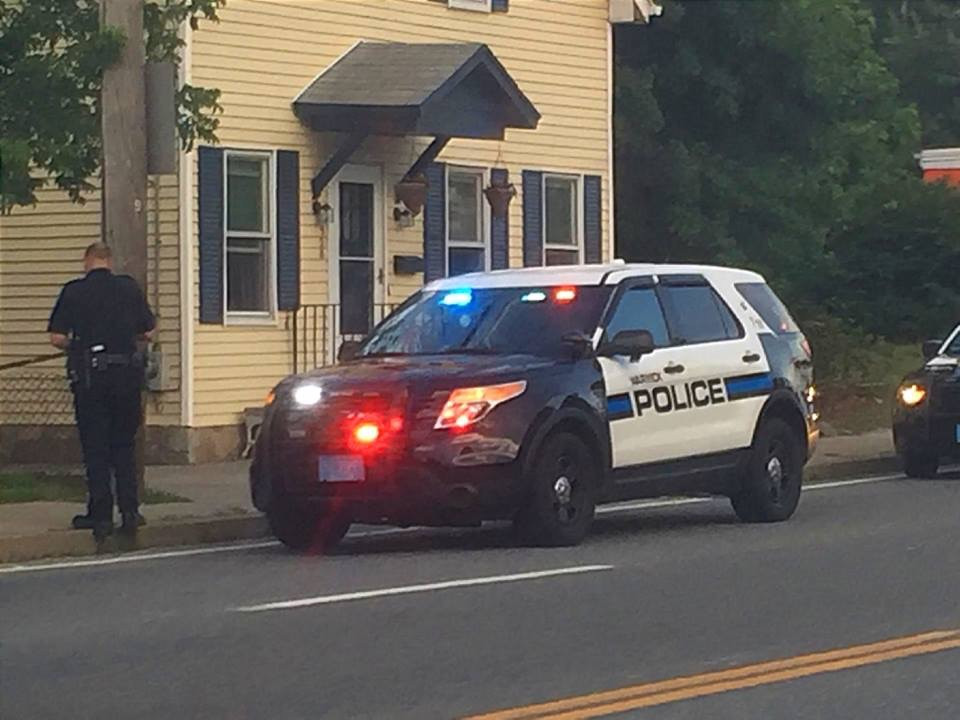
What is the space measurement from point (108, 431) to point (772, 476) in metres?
4.77

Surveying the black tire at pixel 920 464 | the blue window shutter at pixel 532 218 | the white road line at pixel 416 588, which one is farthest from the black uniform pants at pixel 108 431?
the blue window shutter at pixel 532 218

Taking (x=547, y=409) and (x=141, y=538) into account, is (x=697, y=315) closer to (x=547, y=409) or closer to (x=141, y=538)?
(x=547, y=409)

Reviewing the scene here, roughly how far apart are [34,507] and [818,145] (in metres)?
25.3

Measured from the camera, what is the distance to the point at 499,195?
2498 centimetres

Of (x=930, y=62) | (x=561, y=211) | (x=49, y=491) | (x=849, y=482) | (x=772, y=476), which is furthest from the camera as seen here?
(x=930, y=62)

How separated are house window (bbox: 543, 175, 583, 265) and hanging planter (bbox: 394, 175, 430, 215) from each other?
285 centimetres

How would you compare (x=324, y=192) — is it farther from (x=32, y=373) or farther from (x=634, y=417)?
(x=634, y=417)

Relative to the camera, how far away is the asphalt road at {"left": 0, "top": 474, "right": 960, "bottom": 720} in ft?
30.2

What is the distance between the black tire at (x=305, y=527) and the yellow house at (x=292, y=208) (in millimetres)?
6436

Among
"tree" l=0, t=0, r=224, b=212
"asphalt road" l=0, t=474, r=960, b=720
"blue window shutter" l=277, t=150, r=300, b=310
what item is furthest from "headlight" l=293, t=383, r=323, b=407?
"blue window shutter" l=277, t=150, r=300, b=310

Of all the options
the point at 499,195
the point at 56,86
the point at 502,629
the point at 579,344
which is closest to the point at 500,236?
the point at 499,195

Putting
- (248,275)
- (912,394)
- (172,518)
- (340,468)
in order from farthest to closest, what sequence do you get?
1. (248,275)
2. (912,394)
3. (172,518)
4. (340,468)

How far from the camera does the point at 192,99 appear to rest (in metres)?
18.2

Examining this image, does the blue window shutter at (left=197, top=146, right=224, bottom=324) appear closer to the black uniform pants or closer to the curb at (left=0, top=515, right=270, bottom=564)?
the curb at (left=0, top=515, right=270, bottom=564)
